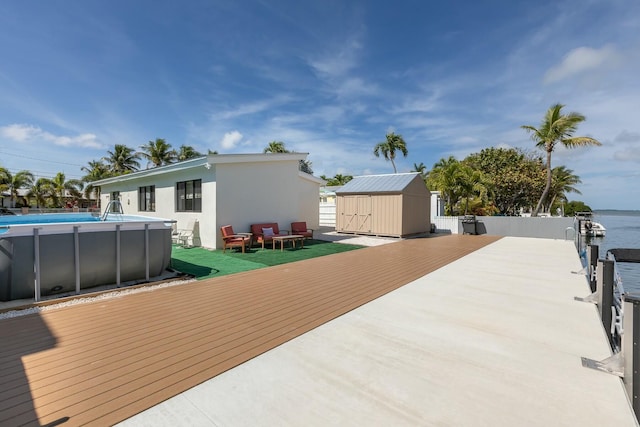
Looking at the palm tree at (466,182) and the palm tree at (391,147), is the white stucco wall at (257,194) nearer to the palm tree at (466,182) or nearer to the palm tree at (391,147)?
the palm tree at (466,182)

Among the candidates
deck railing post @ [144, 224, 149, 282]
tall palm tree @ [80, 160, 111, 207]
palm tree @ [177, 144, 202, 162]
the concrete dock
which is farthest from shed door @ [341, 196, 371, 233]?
tall palm tree @ [80, 160, 111, 207]

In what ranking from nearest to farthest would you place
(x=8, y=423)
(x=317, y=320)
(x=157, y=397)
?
1. (x=8, y=423)
2. (x=157, y=397)
3. (x=317, y=320)

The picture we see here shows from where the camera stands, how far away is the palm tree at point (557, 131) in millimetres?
16500

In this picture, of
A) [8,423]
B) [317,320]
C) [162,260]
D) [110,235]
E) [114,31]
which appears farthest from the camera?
[114,31]

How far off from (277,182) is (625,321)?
1078 cm

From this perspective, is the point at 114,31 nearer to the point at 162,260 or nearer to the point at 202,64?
the point at 202,64

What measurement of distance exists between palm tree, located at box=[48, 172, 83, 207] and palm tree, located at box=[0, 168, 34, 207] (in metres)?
1.82

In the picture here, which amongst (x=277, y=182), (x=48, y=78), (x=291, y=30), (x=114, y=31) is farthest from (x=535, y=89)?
(x=48, y=78)

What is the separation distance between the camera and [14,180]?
97.2 ft

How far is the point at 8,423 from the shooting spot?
1864 mm

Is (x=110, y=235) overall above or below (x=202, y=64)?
below

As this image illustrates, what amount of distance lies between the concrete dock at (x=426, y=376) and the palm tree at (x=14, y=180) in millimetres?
40449

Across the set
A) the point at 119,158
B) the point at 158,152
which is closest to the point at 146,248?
the point at 158,152

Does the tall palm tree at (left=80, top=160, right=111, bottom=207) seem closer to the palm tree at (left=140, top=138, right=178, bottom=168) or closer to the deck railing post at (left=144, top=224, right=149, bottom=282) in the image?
the palm tree at (left=140, top=138, right=178, bottom=168)
